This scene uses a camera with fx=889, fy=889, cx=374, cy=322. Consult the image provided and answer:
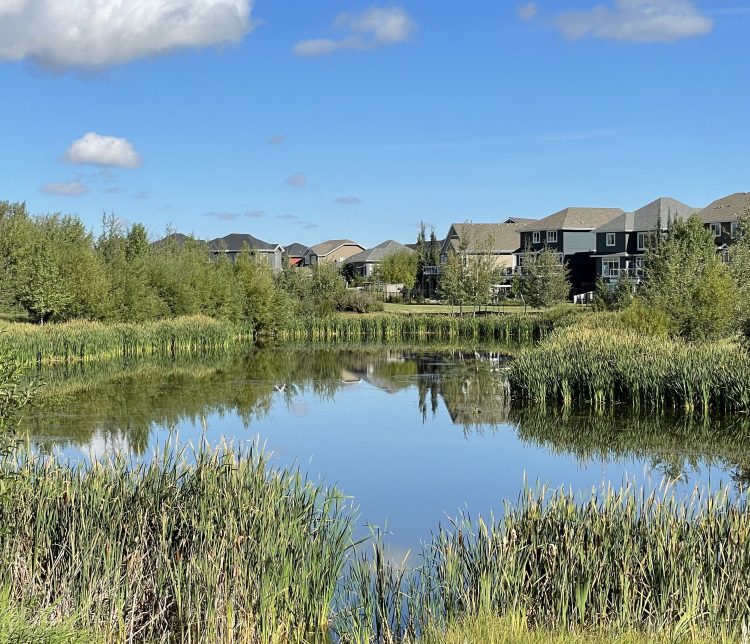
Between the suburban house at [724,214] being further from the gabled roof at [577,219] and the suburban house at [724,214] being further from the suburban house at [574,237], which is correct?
the gabled roof at [577,219]

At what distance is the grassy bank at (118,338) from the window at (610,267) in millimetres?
34184

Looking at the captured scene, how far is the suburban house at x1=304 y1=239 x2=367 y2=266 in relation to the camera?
12144 centimetres

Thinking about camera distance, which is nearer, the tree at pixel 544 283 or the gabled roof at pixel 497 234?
the tree at pixel 544 283

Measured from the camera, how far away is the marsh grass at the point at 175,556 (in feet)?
23.9

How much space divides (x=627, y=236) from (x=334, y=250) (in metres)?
56.8

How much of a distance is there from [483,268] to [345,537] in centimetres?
5280

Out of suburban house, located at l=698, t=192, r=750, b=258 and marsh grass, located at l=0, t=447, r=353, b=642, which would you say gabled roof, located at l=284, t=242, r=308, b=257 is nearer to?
suburban house, located at l=698, t=192, r=750, b=258

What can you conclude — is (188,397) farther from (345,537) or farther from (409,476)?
(345,537)

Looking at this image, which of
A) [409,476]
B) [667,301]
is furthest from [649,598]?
[667,301]

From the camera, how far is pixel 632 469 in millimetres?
15609

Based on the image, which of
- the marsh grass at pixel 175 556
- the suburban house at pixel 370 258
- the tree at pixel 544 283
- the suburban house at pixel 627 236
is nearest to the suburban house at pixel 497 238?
the suburban house at pixel 627 236

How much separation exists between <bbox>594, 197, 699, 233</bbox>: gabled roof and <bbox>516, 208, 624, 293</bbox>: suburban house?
3.18m

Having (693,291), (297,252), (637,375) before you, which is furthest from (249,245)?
(637,375)

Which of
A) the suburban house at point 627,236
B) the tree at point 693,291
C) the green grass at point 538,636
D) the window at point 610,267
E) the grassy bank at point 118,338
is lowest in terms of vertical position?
the green grass at point 538,636
